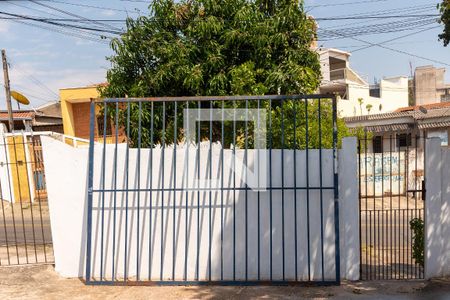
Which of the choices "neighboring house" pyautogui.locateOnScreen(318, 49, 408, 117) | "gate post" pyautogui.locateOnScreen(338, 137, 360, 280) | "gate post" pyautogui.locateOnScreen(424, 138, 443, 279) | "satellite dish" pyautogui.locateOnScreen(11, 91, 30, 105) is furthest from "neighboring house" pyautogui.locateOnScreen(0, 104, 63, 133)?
"gate post" pyautogui.locateOnScreen(424, 138, 443, 279)

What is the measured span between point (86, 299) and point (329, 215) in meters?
3.05

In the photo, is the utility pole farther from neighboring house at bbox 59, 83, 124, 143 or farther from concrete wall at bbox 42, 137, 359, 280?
concrete wall at bbox 42, 137, 359, 280

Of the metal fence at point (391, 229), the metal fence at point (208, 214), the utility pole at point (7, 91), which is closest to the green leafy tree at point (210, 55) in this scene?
the metal fence at point (391, 229)

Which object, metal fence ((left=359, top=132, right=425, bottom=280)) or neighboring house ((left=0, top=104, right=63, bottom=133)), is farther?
neighboring house ((left=0, top=104, right=63, bottom=133))

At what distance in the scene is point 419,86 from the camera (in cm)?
3441

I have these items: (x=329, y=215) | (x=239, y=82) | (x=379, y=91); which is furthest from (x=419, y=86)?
(x=329, y=215)

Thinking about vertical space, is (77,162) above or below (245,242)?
above

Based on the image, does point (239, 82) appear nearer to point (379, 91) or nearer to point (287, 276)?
point (287, 276)

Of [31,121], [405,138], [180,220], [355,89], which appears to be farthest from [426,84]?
[180,220]

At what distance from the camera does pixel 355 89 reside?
1248 inches

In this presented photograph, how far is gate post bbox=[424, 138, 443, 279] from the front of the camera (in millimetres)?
5512

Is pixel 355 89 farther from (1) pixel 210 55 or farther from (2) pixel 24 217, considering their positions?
(1) pixel 210 55

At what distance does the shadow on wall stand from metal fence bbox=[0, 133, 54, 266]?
58.0 inches

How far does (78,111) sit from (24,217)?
731cm
